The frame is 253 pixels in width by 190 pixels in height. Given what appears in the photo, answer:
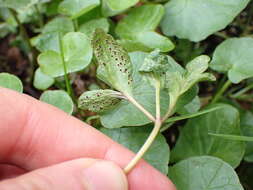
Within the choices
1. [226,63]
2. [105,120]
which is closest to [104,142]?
[105,120]

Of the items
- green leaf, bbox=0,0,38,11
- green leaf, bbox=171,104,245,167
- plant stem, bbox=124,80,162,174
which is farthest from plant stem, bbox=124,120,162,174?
green leaf, bbox=0,0,38,11

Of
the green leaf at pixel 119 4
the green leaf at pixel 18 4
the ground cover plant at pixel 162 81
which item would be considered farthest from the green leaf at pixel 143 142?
the green leaf at pixel 18 4

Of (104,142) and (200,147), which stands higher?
(104,142)

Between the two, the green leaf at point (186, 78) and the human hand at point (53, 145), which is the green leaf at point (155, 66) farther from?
the human hand at point (53, 145)

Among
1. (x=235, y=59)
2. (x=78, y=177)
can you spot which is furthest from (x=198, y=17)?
(x=78, y=177)

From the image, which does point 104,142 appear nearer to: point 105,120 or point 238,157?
point 105,120

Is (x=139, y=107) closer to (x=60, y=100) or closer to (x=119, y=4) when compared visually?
(x=60, y=100)
